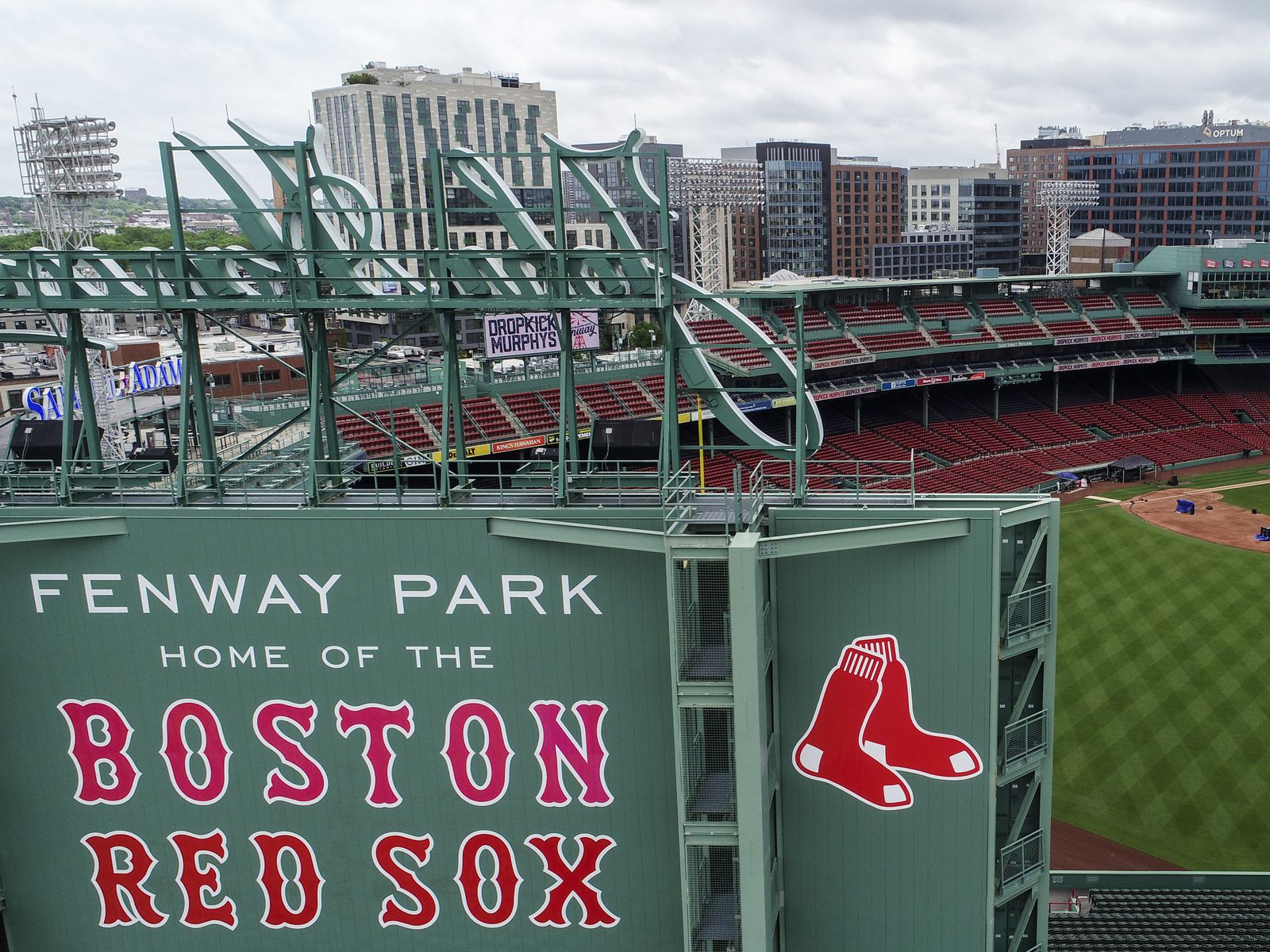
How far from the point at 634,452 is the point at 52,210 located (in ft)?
101

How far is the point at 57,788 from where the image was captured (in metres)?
15.5

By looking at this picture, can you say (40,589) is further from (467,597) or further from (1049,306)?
(1049,306)

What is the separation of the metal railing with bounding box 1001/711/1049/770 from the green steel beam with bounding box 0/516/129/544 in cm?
1222

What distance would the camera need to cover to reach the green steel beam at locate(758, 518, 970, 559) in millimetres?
13430

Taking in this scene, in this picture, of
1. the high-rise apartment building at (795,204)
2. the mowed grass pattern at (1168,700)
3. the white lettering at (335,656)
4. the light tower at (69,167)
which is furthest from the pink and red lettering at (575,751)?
the high-rise apartment building at (795,204)

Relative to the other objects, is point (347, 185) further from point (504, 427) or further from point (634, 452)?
point (504, 427)

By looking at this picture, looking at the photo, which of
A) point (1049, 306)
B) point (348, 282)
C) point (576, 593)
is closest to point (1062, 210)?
point (1049, 306)

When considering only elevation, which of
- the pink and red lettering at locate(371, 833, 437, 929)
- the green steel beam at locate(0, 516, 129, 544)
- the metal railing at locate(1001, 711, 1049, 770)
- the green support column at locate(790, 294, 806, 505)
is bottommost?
the pink and red lettering at locate(371, 833, 437, 929)

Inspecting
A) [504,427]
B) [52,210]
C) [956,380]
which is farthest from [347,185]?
[956,380]

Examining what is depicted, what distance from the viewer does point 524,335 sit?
162 ft

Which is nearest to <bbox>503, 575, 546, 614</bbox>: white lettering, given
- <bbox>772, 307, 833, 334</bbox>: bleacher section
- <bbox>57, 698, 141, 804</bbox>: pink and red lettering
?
<bbox>57, 698, 141, 804</bbox>: pink and red lettering

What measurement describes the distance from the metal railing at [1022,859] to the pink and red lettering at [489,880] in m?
6.64

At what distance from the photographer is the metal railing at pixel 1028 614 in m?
14.3

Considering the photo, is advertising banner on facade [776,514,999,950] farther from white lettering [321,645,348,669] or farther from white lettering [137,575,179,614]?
white lettering [137,575,179,614]
